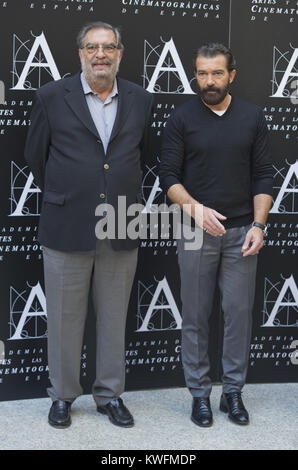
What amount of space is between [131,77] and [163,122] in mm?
279

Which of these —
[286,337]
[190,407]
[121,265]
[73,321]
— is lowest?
[190,407]

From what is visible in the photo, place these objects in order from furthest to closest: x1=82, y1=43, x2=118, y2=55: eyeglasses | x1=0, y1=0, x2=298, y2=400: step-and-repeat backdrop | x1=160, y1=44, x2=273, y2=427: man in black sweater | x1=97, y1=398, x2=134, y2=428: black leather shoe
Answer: x1=0, y1=0, x2=298, y2=400: step-and-repeat backdrop → x1=97, y1=398, x2=134, y2=428: black leather shoe → x1=160, y1=44, x2=273, y2=427: man in black sweater → x1=82, y1=43, x2=118, y2=55: eyeglasses

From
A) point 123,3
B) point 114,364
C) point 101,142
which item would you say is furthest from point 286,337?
point 123,3

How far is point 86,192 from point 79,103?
0.38 metres

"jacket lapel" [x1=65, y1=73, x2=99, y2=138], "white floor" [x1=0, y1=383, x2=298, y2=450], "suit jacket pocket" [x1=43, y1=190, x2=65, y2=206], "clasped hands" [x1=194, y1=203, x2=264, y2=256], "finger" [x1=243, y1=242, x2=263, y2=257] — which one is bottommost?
"white floor" [x1=0, y1=383, x2=298, y2=450]

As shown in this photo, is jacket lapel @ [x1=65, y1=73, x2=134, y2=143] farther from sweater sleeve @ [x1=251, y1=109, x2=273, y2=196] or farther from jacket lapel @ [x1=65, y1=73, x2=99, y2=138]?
sweater sleeve @ [x1=251, y1=109, x2=273, y2=196]

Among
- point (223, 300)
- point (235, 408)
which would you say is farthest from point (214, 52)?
point (235, 408)

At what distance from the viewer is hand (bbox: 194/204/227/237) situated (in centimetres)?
309

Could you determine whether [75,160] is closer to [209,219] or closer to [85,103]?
[85,103]

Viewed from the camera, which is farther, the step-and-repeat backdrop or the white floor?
the step-and-repeat backdrop

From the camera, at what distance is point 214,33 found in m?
3.57

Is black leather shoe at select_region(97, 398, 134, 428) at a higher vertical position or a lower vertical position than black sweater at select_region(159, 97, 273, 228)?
lower

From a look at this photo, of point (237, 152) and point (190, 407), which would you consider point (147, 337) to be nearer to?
point (190, 407)

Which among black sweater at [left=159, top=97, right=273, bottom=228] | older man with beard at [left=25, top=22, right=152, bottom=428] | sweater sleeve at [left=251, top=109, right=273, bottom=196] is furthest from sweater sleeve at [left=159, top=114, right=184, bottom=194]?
sweater sleeve at [left=251, top=109, right=273, bottom=196]
